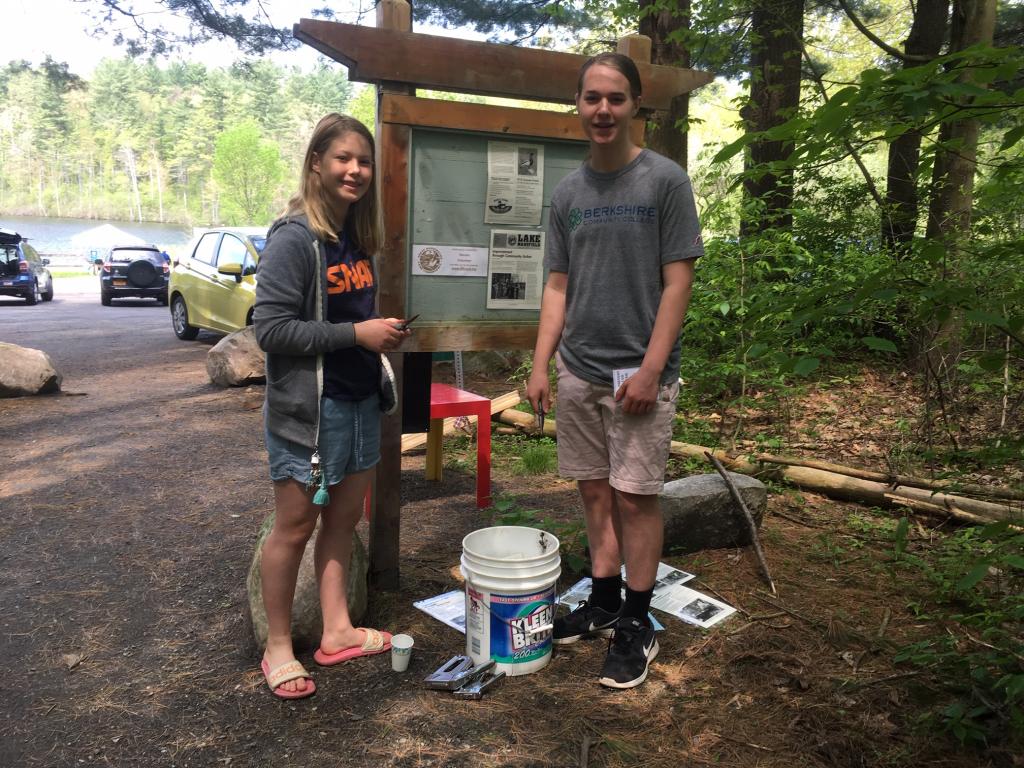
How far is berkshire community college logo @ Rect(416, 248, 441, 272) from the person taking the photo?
3201mm

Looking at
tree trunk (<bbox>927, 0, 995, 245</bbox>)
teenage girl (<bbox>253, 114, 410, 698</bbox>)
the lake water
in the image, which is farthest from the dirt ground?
the lake water

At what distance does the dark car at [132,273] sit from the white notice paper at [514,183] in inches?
721

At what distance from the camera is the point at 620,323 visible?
8.38 feet

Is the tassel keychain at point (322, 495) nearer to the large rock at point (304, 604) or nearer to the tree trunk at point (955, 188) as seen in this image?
the large rock at point (304, 604)

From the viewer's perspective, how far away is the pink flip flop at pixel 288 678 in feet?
8.25

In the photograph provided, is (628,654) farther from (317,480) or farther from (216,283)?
(216,283)

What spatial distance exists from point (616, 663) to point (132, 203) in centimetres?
9982

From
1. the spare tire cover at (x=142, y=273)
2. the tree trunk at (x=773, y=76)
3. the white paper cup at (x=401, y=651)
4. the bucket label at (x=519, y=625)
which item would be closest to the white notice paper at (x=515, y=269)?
the bucket label at (x=519, y=625)

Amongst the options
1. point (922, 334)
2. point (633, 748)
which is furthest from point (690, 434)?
point (633, 748)

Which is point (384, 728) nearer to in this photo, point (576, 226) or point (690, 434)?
point (576, 226)

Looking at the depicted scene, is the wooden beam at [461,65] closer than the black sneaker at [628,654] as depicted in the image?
No

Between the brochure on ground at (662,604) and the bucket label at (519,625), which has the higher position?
the bucket label at (519,625)

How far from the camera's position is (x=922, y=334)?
6.58 m

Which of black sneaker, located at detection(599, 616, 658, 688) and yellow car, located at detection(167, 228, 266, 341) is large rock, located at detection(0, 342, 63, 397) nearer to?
yellow car, located at detection(167, 228, 266, 341)
